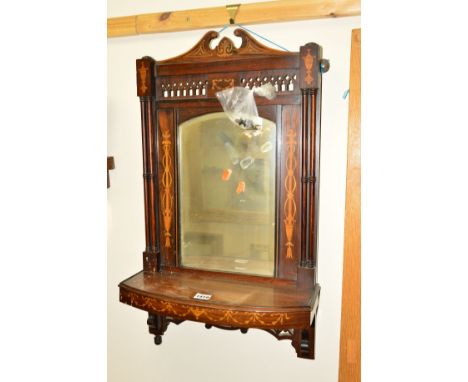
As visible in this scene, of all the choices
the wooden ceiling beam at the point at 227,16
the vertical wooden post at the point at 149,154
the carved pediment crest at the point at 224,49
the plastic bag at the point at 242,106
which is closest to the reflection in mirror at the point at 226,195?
the plastic bag at the point at 242,106

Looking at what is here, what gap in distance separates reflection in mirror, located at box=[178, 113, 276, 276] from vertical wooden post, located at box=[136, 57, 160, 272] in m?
0.13

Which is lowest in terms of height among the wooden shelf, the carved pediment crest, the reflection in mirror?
the wooden shelf

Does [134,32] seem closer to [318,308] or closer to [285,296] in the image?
[285,296]

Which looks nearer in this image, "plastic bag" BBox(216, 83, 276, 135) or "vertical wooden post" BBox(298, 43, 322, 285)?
"vertical wooden post" BBox(298, 43, 322, 285)

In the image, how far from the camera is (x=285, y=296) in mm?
1363

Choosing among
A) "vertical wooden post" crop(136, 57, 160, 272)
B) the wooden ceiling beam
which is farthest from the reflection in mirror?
the wooden ceiling beam

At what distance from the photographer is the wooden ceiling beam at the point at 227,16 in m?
1.40

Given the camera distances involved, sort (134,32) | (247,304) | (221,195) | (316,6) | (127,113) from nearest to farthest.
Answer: (247,304) < (316,6) < (221,195) < (134,32) < (127,113)

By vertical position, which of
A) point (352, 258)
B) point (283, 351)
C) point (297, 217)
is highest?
point (297, 217)

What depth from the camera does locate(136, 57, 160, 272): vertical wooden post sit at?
5.17 feet

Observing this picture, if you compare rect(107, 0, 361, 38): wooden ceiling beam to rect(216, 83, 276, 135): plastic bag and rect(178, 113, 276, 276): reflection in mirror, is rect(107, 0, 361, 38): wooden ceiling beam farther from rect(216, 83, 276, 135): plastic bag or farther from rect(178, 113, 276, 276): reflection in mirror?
rect(178, 113, 276, 276): reflection in mirror

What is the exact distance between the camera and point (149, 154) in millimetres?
1614

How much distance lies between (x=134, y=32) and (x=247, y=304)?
4.35ft

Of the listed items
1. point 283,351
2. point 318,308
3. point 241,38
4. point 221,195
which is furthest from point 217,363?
point 241,38
